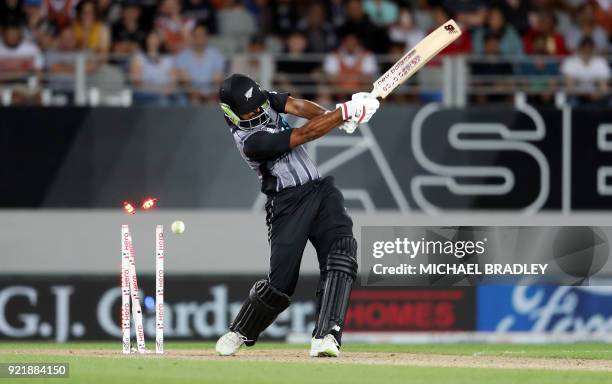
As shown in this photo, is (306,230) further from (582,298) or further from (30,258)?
(30,258)

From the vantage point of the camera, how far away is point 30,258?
54.4 feet

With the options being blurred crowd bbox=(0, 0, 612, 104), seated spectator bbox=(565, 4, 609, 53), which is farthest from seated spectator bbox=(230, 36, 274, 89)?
seated spectator bbox=(565, 4, 609, 53)

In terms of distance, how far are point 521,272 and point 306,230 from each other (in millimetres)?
5260

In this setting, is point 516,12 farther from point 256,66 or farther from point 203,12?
point 203,12

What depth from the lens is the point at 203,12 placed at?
58.6 ft

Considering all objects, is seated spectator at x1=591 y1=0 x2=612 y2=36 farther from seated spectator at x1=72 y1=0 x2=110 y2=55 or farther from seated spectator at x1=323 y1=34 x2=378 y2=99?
→ seated spectator at x1=72 y1=0 x2=110 y2=55

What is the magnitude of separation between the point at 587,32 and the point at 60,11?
618cm

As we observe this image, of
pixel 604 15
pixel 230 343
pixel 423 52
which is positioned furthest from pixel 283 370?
pixel 604 15

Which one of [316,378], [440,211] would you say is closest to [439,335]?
[440,211]

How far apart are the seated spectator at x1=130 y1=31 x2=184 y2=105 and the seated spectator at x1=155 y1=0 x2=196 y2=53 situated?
1.25 feet

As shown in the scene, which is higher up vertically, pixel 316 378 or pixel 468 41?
pixel 468 41

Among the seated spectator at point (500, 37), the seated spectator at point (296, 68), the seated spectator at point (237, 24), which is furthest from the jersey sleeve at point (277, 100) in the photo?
the seated spectator at point (500, 37)

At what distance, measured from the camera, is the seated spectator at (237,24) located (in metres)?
17.8

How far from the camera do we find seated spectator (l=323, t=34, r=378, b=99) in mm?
16688
